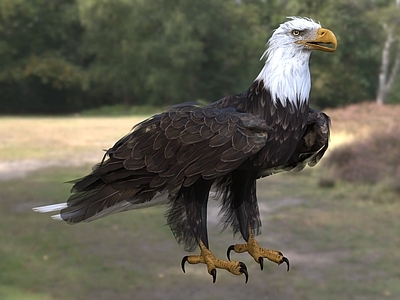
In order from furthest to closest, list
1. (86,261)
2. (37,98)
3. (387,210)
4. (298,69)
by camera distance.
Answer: (37,98) < (387,210) < (86,261) < (298,69)

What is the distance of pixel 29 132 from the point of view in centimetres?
2022

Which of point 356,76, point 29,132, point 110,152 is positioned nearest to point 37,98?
point 29,132

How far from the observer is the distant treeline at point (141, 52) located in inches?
680

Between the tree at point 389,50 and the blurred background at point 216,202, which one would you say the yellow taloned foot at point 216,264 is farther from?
the tree at point 389,50

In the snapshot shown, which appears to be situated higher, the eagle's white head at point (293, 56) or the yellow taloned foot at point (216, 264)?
the eagle's white head at point (293, 56)

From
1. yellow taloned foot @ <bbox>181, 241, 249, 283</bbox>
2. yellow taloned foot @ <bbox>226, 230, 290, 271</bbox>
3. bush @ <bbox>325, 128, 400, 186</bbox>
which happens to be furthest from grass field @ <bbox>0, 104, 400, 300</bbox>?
yellow taloned foot @ <bbox>181, 241, 249, 283</bbox>

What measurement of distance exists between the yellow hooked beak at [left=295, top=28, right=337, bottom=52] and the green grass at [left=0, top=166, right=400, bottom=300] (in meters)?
5.37

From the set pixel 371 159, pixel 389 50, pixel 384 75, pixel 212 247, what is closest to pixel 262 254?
pixel 212 247

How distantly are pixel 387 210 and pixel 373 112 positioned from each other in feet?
22.4

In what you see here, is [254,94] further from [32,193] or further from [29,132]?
[29,132]

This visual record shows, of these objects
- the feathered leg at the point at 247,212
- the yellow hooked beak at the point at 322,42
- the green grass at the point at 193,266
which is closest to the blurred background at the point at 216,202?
the green grass at the point at 193,266

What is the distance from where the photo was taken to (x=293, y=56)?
3.43ft

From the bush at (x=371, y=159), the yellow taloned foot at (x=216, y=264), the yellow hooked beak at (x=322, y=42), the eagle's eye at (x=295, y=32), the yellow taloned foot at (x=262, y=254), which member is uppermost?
the eagle's eye at (x=295, y=32)

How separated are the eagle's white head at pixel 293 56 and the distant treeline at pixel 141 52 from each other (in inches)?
411
